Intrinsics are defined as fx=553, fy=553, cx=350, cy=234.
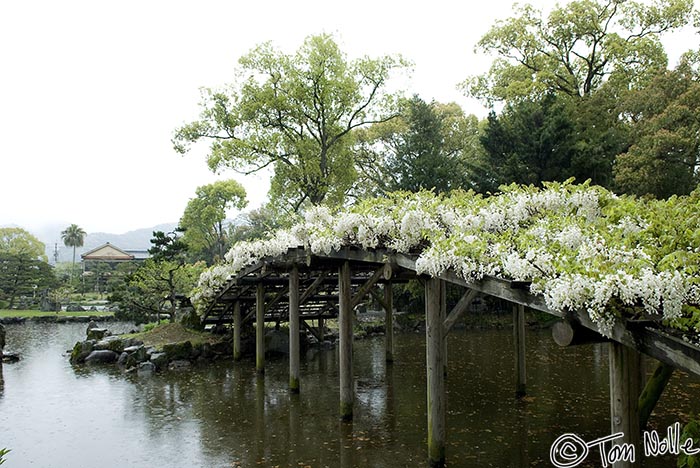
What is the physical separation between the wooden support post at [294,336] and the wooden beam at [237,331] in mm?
5078

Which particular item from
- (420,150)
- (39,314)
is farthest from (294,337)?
(39,314)

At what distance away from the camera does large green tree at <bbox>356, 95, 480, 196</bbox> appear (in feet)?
84.8

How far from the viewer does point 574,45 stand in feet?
87.0

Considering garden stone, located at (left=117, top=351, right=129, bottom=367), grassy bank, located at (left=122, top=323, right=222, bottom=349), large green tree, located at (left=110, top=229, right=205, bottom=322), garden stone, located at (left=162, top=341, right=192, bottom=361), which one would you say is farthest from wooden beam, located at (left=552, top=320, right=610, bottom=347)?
large green tree, located at (left=110, top=229, right=205, bottom=322)

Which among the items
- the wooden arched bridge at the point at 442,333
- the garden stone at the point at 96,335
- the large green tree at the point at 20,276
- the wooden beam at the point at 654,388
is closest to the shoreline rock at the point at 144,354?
the garden stone at the point at 96,335

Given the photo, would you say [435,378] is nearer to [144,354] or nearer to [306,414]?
[306,414]

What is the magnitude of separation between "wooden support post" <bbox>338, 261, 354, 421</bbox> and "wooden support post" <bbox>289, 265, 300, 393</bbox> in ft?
8.04

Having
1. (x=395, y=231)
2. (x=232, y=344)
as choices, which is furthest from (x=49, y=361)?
(x=395, y=231)

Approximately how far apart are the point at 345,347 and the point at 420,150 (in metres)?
18.6

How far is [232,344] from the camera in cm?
1744

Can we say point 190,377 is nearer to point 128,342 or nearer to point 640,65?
point 128,342

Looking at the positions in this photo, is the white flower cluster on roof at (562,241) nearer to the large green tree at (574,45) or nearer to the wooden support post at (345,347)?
the wooden support post at (345,347)

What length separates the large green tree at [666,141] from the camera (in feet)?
55.1

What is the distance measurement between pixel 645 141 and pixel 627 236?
1436 cm
